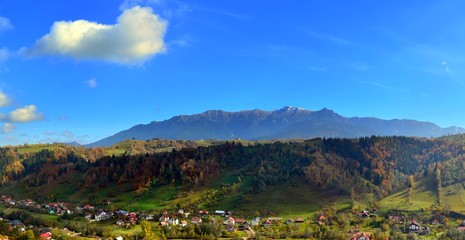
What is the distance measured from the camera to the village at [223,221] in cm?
12006

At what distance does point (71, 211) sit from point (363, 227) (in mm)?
105406

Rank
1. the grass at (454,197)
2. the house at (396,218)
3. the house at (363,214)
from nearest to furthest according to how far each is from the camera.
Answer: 1. the house at (396,218)
2. the house at (363,214)
3. the grass at (454,197)

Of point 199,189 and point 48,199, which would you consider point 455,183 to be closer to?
point 199,189

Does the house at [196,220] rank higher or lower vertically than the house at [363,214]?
higher

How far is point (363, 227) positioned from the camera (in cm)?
12988

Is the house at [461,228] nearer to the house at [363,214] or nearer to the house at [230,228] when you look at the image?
the house at [363,214]

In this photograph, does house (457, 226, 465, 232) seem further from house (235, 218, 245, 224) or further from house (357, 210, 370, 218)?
house (235, 218, 245, 224)

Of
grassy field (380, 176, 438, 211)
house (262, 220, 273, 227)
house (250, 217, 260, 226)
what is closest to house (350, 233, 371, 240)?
house (262, 220, 273, 227)

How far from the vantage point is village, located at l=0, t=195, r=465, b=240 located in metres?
120

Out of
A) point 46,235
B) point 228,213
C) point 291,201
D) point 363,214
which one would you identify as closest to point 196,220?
point 228,213

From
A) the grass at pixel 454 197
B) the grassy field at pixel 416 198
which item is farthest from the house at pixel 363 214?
the grass at pixel 454 197

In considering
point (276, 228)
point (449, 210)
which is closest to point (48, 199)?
point (276, 228)

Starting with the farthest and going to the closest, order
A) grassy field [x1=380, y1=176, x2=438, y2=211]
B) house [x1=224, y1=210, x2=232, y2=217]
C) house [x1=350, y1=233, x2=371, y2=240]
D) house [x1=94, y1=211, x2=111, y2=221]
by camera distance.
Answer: house [x1=224, y1=210, x2=232, y2=217]
grassy field [x1=380, y1=176, x2=438, y2=211]
house [x1=94, y1=211, x2=111, y2=221]
house [x1=350, y1=233, x2=371, y2=240]

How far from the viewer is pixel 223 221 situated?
139875mm
